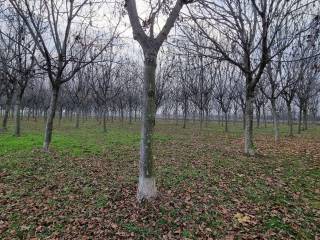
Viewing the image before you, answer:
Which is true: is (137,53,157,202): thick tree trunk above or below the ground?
above

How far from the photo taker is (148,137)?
22.6 ft

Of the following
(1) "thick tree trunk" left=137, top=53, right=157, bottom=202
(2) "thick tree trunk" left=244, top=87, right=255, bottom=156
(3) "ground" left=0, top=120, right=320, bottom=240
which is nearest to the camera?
(3) "ground" left=0, top=120, right=320, bottom=240

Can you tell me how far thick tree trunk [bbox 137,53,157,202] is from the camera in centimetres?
686

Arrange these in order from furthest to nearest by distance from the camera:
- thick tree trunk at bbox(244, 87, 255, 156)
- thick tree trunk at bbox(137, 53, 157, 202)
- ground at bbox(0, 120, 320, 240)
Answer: thick tree trunk at bbox(244, 87, 255, 156)
thick tree trunk at bbox(137, 53, 157, 202)
ground at bbox(0, 120, 320, 240)

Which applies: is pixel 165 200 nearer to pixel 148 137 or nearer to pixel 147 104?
pixel 148 137

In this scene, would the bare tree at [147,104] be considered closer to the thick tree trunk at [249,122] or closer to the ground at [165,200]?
the ground at [165,200]

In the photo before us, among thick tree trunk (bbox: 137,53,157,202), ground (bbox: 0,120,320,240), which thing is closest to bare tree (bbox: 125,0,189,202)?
thick tree trunk (bbox: 137,53,157,202)

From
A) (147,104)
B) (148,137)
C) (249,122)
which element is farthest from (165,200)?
(249,122)

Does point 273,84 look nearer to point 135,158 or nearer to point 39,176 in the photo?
point 135,158

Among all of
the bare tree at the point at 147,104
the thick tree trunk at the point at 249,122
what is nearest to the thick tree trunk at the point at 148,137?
the bare tree at the point at 147,104

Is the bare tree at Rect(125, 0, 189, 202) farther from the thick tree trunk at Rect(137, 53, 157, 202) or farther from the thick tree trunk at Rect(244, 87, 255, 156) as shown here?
the thick tree trunk at Rect(244, 87, 255, 156)

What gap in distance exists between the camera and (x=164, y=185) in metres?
8.06

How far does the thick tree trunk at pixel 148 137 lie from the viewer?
6.86 metres

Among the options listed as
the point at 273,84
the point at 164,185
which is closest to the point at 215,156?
the point at 164,185
